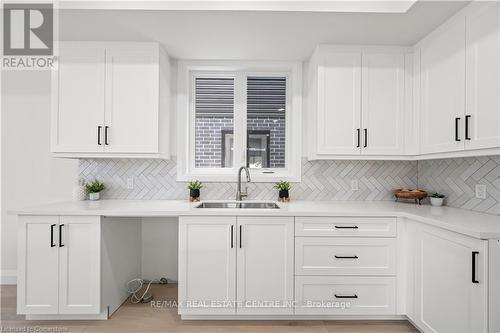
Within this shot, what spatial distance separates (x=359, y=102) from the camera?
2.43 m

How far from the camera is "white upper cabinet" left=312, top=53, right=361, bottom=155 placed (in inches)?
95.7

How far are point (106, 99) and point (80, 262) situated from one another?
1.32 meters

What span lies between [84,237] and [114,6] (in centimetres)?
164

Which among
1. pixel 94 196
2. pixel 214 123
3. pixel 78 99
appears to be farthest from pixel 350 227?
pixel 78 99

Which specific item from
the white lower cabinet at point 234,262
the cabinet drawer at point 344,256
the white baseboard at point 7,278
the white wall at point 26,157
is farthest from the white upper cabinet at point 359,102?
the white baseboard at point 7,278

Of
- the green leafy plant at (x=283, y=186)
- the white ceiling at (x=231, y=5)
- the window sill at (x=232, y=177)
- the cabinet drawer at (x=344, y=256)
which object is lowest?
the cabinet drawer at (x=344, y=256)

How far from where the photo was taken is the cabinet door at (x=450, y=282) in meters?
1.46

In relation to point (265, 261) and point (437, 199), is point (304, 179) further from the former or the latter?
point (437, 199)

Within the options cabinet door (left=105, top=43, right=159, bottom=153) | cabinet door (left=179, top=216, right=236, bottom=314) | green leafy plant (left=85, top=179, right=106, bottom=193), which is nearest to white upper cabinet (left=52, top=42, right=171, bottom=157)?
cabinet door (left=105, top=43, right=159, bottom=153)

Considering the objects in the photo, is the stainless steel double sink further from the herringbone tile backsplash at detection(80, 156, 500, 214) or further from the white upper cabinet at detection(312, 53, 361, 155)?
the white upper cabinet at detection(312, 53, 361, 155)

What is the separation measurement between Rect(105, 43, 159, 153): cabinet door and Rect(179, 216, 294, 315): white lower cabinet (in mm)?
848

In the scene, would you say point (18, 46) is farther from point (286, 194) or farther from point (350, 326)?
point (350, 326)

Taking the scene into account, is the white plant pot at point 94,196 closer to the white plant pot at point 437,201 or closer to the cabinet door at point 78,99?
the cabinet door at point 78,99

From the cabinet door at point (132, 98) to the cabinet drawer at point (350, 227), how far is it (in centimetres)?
139
